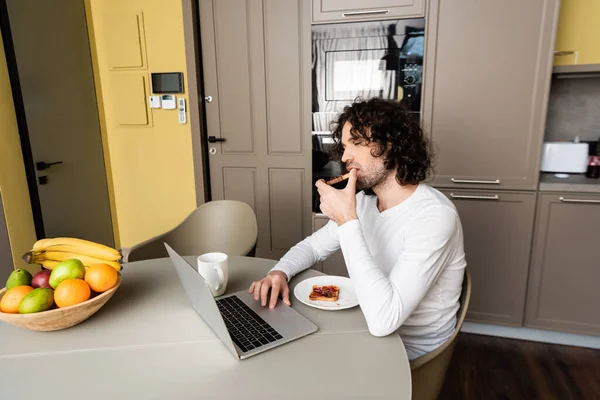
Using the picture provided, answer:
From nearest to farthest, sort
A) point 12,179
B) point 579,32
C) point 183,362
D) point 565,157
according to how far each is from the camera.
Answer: point 183,362, point 565,157, point 579,32, point 12,179

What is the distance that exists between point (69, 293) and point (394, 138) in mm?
993

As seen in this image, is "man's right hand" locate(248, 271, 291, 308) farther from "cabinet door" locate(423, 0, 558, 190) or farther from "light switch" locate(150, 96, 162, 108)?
"light switch" locate(150, 96, 162, 108)

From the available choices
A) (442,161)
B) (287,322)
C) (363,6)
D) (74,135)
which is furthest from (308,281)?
(74,135)

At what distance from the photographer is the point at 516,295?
225 centimetres

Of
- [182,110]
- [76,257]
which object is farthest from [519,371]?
[182,110]

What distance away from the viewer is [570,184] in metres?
2.04

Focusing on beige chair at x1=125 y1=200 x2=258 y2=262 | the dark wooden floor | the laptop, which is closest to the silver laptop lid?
the laptop

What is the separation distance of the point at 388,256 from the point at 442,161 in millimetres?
1228

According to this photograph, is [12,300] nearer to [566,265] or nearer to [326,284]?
[326,284]

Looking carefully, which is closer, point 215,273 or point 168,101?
point 215,273

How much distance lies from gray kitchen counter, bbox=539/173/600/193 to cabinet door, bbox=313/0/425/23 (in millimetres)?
1133

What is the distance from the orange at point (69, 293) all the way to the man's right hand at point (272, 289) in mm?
428

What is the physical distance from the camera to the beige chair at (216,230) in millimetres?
1982

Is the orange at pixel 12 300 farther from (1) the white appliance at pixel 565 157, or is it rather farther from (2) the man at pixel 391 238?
(1) the white appliance at pixel 565 157
